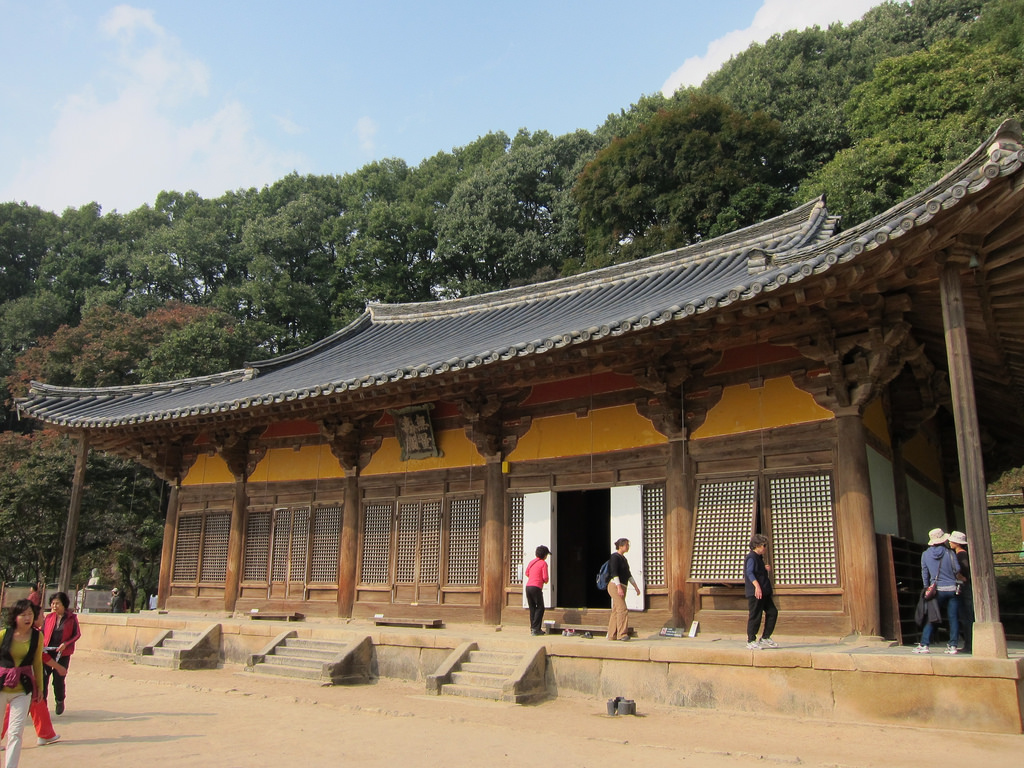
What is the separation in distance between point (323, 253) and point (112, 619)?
30742mm

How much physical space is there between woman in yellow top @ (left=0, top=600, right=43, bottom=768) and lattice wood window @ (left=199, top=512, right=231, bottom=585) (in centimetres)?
840

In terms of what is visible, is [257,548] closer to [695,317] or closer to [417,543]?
[417,543]

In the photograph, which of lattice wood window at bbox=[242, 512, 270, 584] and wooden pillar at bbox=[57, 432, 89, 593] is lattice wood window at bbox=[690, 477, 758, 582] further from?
wooden pillar at bbox=[57, 432, 89, 593]

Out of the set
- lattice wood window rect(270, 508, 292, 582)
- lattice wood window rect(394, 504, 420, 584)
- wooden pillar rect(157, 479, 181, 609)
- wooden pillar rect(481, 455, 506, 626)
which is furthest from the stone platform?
wooden pillar rect(157, 479, 181, 609)

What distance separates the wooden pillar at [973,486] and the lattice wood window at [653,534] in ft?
12.8

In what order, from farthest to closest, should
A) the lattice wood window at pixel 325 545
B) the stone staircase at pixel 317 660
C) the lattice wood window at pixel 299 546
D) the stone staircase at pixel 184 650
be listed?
the lattice wood window at pixel 299 546 < the lattice wood window at pixel 325 545 < the stone staircase at pixel 184 650 < the stone staircase at pixel 317 660

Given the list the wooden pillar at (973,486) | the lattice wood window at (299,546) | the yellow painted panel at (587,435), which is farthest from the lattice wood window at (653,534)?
the lattice wood window at (299,546)

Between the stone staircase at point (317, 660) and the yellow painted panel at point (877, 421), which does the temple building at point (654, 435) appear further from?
the stone staircase at point (317, 660)

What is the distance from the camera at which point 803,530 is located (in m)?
8.95

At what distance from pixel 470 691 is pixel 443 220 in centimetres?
3370

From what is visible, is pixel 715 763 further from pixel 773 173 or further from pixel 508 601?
pixel 773 173

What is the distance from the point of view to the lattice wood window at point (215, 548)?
575 inches

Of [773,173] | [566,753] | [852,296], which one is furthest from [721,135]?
[566,753]

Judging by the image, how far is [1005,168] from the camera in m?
6.03
